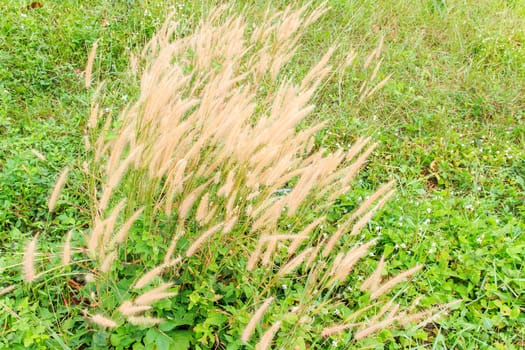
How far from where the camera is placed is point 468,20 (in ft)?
15.5

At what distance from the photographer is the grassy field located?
6.58ft

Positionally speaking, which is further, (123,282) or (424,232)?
(424,232)

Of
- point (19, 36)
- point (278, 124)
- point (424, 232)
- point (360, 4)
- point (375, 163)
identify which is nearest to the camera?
point (278, 124)

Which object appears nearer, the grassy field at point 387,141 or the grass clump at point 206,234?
the grass clump at point 206,234

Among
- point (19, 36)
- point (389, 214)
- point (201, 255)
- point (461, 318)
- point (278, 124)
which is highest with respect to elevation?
point (278, 124)

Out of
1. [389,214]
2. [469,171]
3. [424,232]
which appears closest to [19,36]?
[389,214]

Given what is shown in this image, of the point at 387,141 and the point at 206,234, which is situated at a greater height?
the point at 206,234

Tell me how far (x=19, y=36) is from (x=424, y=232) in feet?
10.3

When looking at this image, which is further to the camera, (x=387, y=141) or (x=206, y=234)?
(x=387, y=141)

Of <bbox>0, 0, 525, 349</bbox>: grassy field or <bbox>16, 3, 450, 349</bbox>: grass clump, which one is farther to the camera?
<bbox>0, 0, 525, 349</bbox>: grassy field

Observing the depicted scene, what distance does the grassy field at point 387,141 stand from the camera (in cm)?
201

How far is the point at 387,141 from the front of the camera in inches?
133

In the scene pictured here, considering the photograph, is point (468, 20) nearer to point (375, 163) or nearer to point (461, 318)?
point (375, 163)

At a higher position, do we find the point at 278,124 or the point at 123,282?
the point at 278,124
